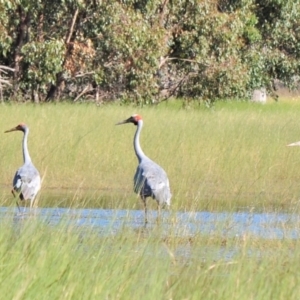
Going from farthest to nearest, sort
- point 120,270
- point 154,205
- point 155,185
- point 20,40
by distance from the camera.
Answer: point 20,40, point 154,205, point 155,185, point 120,270

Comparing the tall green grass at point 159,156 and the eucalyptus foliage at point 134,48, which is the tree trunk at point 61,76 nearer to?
the eucalyptus foliage at point 134,48

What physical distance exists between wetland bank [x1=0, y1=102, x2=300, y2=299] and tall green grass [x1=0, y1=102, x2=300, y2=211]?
0.02 m

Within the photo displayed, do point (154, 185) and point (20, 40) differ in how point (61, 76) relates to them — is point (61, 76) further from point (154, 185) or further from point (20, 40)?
point (154, 185)

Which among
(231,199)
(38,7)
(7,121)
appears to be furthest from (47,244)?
(38,7)

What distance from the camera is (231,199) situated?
10656mm

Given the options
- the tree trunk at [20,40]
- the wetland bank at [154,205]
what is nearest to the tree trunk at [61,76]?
the tree trunk at [20,40]

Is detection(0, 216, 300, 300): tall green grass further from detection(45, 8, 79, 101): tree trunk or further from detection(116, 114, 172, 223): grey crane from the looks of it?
detection(45, 8, 79, 101): tree trunk

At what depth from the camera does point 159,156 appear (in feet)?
40.5

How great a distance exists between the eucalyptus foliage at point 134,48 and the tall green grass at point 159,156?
223 inches

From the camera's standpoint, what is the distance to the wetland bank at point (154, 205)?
14.7ft

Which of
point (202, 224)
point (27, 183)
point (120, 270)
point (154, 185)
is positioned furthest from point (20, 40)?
point (120, 270)

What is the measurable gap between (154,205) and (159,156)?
256 cm

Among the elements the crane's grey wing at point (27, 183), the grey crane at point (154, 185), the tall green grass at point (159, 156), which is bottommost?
the tall green grass at point (159, 156)

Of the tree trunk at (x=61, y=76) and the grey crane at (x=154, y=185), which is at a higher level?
the grey crane at (x=154, y=185)
